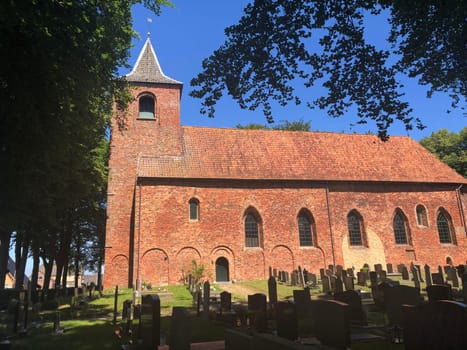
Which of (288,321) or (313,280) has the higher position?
(313,280)

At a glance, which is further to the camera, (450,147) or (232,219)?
(450,147)

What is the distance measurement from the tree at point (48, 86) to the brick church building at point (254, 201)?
30.1ft

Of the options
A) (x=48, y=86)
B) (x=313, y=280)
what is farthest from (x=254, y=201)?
(x=48, y=86)

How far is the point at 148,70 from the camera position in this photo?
2758 cm

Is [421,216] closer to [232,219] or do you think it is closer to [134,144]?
[232,219]

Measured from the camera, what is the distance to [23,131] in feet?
32.7

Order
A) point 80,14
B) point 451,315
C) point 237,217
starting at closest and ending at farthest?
1. point 451,315
2. point 80,14
3. point 237,217

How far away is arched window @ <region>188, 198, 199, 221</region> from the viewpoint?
23.6 meters

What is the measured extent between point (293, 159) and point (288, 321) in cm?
2074

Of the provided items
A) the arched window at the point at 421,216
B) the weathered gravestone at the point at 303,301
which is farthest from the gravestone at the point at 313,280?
the arched window at the point at 421,216

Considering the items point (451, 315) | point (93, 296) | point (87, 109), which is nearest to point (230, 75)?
point (87, 109)

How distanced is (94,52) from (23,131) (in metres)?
2.87

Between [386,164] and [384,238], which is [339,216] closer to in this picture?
[384,238]

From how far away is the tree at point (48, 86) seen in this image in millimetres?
8844
